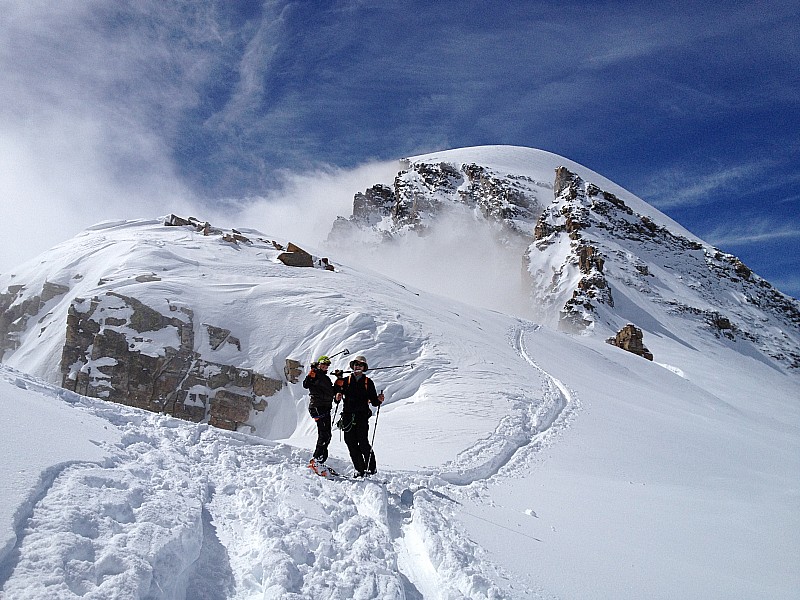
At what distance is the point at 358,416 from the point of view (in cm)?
740

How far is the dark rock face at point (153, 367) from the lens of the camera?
802 inches

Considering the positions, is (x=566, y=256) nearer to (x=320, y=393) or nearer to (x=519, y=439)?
(x=519, y=439)

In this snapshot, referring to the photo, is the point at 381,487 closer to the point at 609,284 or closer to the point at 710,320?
the point at 609,284

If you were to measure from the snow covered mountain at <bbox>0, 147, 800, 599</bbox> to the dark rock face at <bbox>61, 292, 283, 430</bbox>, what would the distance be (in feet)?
0.31

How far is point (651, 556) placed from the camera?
5.71m

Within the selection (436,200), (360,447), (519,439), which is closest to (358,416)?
(360,447)

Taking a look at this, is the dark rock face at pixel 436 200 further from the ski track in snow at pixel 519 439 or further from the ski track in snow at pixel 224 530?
the ski track in snow at pixel 224 530

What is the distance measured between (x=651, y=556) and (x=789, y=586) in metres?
1.35

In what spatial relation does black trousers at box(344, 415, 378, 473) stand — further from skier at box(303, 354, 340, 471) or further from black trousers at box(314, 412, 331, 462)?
skier at box(303, 354, 340, 471)

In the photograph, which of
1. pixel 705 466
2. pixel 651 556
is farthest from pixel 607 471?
pixel 651 556

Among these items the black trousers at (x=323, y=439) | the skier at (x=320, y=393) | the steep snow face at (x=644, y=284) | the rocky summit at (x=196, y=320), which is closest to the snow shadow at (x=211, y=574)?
the black trousers at (x=323, y=439)

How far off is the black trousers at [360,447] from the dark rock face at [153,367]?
1364 centimetres

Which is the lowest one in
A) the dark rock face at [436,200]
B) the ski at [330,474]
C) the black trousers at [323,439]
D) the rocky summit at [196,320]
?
the ski at [330,474]

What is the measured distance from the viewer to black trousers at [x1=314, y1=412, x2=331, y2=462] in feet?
24.3
